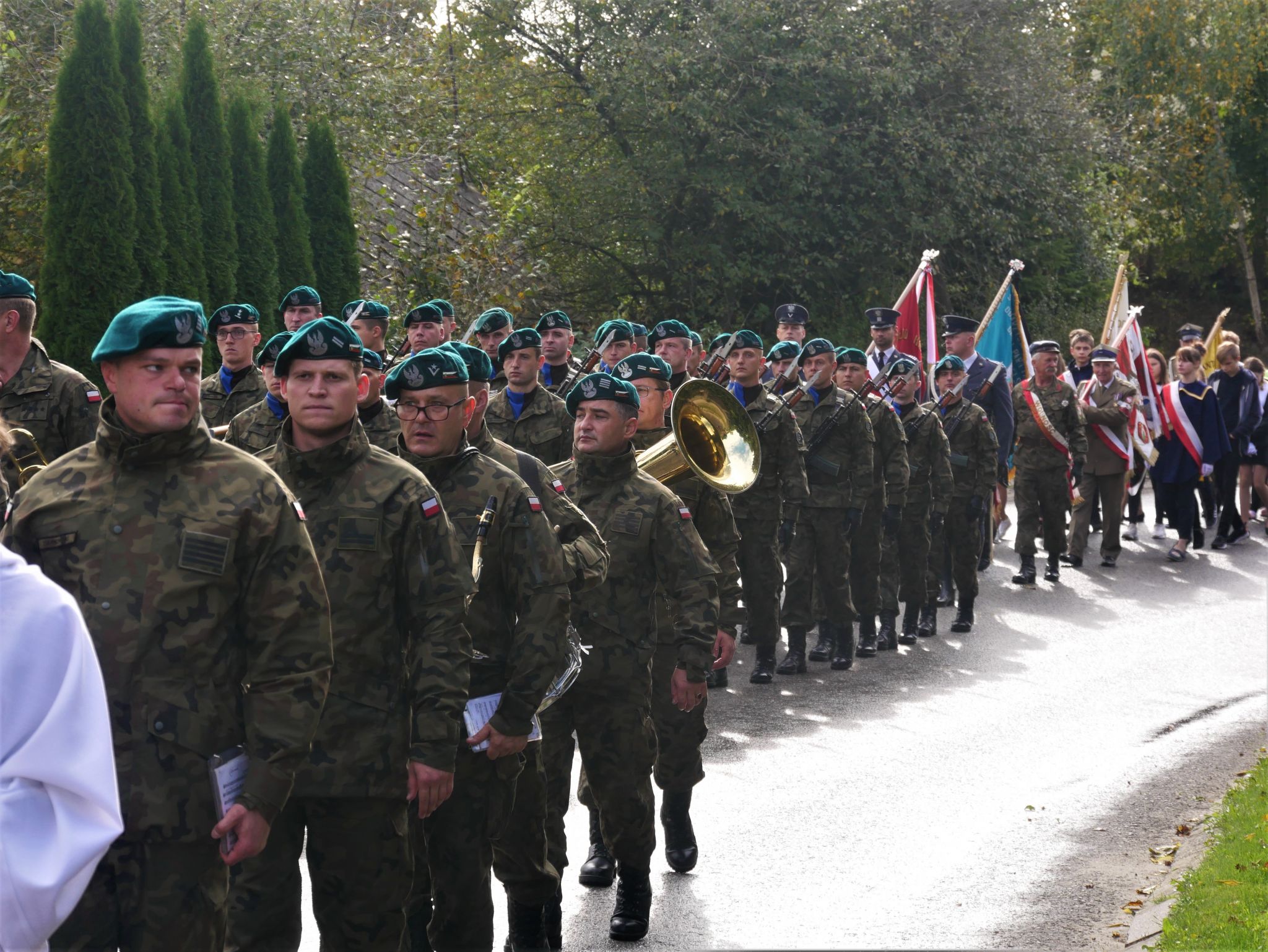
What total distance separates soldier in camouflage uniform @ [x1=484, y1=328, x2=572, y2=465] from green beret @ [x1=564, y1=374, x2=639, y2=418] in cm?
309

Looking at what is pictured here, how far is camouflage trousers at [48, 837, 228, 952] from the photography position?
3932 millimetres

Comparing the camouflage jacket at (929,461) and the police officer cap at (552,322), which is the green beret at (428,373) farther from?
the camouflage jacket at (929,461)

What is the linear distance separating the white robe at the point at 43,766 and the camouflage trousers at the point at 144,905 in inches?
38.5

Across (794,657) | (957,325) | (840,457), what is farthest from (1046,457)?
(794,657)

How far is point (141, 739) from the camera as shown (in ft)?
13.3

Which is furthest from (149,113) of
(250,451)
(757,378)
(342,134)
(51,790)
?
(51,790)

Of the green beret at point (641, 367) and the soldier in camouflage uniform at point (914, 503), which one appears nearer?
the green beret at point (641, 367)

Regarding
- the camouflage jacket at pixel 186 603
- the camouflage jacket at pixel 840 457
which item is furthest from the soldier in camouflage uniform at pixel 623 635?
the camouflage jacket at pixel 840 457

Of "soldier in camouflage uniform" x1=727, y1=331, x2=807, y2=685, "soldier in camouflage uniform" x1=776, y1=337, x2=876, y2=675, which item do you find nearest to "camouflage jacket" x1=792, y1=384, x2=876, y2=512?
"soldier in camouflage uniform" x1=776, y1=337, x2=876, y2=675

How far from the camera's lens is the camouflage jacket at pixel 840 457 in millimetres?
12531

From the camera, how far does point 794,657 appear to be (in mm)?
12188

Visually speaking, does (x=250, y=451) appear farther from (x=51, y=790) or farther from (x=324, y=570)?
(x=51, y=790)

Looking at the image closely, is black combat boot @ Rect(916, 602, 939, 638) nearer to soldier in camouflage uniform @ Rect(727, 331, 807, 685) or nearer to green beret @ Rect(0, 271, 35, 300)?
soldier in camouflage uniform @ Rect(727, 331, 807, 685)

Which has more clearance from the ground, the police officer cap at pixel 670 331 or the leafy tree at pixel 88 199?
the leafy tree at pixel 88 199
